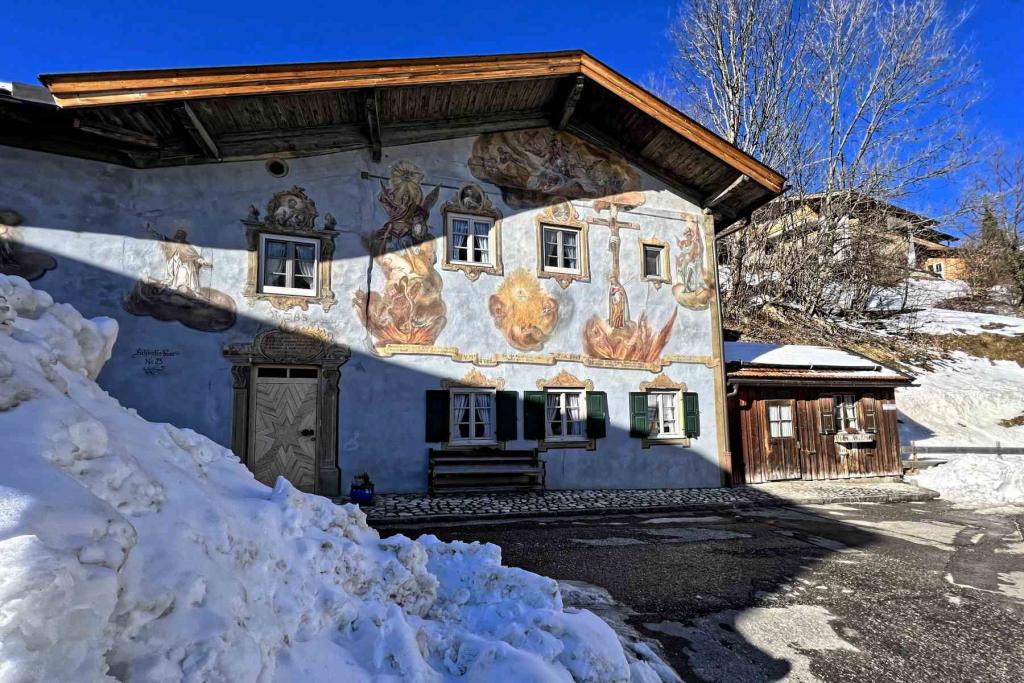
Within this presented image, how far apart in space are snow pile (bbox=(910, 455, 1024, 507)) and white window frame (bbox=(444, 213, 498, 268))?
32.7ft

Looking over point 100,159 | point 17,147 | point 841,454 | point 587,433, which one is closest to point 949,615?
point 587,433

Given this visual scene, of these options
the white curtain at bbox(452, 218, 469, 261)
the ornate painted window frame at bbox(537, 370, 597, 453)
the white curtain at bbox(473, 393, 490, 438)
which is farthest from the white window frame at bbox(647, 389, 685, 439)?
the white curtain at bbox(452, 218, 469, 261)

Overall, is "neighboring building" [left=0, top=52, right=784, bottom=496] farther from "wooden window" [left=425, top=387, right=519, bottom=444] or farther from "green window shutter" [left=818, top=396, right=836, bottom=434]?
"green window shutter" [left=818, top=396, right=836, bottom=434]

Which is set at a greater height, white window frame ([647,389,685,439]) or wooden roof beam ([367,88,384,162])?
wooden roof beam ([367,88,384,162])

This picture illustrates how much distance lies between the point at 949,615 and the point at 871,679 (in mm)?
1766

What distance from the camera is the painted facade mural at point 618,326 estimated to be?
485 inches

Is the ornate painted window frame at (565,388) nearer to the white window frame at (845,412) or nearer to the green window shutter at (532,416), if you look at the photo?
the green window shutter at (532,416)

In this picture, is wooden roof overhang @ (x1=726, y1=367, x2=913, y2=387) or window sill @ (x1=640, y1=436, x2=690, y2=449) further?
wooden roof overhang @ (x1=726, y1=367, x2=913, y2=387)

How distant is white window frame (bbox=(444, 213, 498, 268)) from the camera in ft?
37.9

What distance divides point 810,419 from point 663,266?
4987mm

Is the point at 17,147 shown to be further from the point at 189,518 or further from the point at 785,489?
the point at 785,489

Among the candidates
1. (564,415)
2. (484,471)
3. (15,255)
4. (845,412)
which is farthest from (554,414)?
(15,255)

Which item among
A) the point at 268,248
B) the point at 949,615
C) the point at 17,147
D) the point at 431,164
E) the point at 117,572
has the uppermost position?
the point at 431,164

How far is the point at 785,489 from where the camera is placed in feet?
40.0
